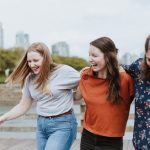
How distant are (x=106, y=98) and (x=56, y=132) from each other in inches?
24.7

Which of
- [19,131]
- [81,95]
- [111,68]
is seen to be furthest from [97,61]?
[19,131]

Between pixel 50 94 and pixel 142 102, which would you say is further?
pixel 50 94

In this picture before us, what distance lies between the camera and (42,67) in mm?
4492

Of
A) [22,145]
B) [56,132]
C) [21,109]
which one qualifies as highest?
[21,109]

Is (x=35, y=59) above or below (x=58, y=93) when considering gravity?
above

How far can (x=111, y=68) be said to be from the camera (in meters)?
4.11

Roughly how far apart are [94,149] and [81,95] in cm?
52

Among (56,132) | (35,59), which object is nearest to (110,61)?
(35,59)

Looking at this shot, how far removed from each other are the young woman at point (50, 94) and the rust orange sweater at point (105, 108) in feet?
1.26

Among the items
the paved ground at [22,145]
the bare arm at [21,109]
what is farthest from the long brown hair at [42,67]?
the paved ground at [22,145]

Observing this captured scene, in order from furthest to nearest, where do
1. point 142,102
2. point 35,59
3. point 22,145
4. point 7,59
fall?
1. point 7,59
2. point 22,145
3. point 35,59
4. point 142,102

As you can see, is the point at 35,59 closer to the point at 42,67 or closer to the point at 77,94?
the point at 42,67

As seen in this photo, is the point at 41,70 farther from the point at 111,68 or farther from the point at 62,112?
the point at 111,68

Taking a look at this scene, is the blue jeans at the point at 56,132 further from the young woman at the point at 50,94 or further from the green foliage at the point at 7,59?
the green foliage at the point at 7,59
